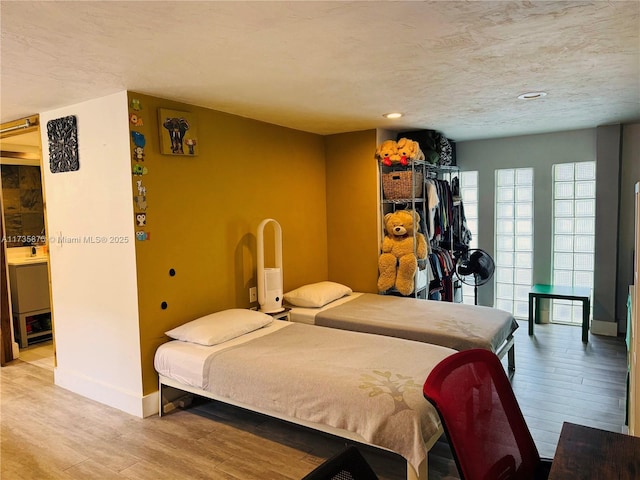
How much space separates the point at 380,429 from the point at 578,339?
352cm

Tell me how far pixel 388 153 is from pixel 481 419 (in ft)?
11.4

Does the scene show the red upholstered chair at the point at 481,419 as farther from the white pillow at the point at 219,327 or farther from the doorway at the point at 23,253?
the doorway at the point at 23,253

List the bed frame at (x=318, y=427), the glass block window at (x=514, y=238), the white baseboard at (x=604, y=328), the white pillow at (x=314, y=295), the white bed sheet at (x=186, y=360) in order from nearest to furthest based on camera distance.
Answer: the bed frame at (x=318, y=427) < the white bed sheet at (x=186, y=360) < the white pillow at (x=314, y=295) < the white baseboard at (x=604, y=328) < the glass block window at (x=514, y=238)

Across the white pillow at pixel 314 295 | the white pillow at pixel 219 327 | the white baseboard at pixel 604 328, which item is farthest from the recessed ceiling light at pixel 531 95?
the white baseboard at pixel 604 328

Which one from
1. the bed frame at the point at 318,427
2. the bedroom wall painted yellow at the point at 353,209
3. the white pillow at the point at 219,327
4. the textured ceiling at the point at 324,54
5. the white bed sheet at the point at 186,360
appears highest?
the textured ceiling at the point at 324,54

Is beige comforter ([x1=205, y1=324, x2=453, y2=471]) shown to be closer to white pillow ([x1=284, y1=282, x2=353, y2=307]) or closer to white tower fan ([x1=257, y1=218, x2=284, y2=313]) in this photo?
white tower fan ([x1=257, y1=218, x2=284, y2=313])

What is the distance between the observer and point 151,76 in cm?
262

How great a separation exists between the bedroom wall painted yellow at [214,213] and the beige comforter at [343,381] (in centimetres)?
67

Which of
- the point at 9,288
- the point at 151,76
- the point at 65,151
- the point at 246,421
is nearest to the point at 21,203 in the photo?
the point at 9,288

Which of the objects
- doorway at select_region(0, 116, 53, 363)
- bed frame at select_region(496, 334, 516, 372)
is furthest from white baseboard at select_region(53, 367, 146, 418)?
bed frame at select_region(496, 334, 516, 372)

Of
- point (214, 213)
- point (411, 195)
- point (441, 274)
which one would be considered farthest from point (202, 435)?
point (441, 274)

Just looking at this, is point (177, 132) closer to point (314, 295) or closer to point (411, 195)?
point (314, 295)

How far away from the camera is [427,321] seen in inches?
137

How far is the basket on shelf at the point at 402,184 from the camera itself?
448 cm
